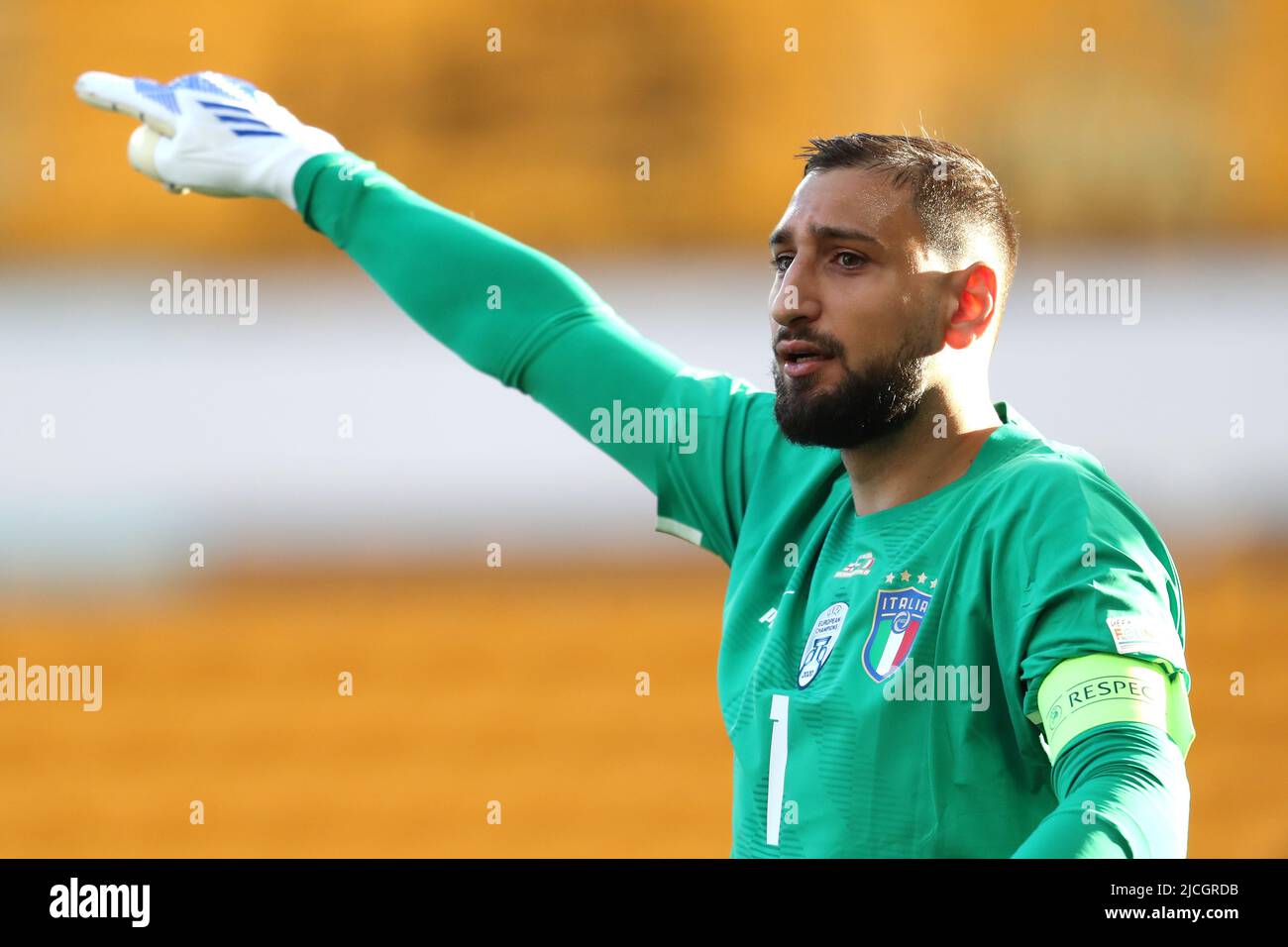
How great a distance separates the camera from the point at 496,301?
2938 millimetres

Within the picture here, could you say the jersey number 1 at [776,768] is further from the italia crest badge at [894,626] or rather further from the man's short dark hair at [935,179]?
the man's short dark hair at [935,179]

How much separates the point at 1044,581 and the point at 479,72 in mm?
6031

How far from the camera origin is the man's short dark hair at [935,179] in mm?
2467

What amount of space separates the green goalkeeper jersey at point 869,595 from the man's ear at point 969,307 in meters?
0.14

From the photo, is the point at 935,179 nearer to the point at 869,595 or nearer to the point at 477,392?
the point at 869,595

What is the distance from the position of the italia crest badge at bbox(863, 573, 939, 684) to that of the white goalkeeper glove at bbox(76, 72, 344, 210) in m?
1.37

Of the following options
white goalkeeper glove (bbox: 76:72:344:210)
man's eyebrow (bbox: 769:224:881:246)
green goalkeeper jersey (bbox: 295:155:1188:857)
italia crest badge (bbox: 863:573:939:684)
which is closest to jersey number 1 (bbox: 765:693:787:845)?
green goalkeeper jersey (bbox: 295:155:1188:857)

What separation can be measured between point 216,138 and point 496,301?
599 mm

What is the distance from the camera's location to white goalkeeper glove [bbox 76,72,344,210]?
306 centimetres
